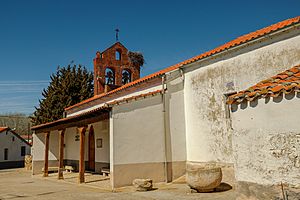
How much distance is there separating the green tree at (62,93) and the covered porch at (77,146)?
7811mm

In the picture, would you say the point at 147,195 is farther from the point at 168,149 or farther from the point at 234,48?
the point at 234,48

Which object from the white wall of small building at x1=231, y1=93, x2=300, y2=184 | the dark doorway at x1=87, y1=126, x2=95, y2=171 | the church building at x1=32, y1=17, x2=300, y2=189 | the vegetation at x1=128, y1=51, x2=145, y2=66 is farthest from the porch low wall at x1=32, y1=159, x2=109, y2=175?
the white wall of small building at x1=231, y1=93, x2=300, y2=184

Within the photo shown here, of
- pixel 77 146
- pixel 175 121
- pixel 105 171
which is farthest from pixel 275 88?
pixel 77 146

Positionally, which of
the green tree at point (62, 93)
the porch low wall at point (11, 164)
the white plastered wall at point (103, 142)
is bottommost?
the porch low wall at point (11, 164)

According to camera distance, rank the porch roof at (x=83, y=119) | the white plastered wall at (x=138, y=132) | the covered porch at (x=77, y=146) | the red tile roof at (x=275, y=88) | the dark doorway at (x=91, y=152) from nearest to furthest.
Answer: the red tile roof at (x=275, y=88) → the white plastered wall at (x=138, y=132) → the porch roof at (x=83, y=119) → the covered porch at (x=77, y=146) → the dark doorway at (x=91, y=152)

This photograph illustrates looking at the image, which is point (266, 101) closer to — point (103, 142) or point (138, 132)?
point (138, 132)

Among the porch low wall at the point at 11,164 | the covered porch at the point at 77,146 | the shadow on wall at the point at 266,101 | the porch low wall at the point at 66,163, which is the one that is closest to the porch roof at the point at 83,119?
the covered porch at the point at 77,146

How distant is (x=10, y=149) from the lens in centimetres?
3244

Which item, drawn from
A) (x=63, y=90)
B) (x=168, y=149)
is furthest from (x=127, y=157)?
(x=63, y=90)

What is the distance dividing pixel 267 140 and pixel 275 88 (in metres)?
1.15

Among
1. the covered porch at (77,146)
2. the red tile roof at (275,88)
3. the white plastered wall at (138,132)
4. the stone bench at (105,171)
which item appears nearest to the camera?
the red tile roof at (275,88)

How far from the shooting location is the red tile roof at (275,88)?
5996mm

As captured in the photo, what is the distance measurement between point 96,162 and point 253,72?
11372 millimetres

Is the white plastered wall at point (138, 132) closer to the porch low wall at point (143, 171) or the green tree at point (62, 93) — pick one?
the porch low wall at point (143, 171)
